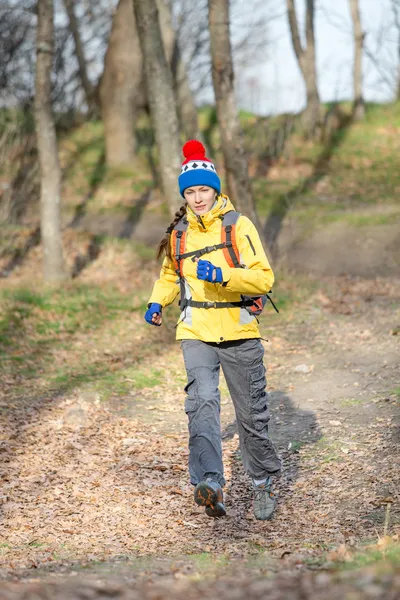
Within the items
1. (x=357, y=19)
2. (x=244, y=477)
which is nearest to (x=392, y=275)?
(x=244, y=477)

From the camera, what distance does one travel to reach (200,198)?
17.3 feet

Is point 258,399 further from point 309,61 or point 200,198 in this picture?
point 309,61

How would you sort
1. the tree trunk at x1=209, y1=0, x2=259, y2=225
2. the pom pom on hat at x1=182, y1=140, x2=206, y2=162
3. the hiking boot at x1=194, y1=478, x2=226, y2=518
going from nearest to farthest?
1. the hiking boot at x1=194, y1=478, x2=226, y2=518
2. the pom pom on hat at x1=182, y1=140, x2=206, y2=162
3. the tree trunk at x1=209, y1=0, x2=259, y2=225

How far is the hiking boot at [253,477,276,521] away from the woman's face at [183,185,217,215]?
2022mm

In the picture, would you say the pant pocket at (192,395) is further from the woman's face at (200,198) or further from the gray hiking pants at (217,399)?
the woman's face at (200,198)

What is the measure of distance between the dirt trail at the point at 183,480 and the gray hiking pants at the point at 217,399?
1.75 ft

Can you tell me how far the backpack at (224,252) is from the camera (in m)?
5.20

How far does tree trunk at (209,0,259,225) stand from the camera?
44.8 ft

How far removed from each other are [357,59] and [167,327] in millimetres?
18628

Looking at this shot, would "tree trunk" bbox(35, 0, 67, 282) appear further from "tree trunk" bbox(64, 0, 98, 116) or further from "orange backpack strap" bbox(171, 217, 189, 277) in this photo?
"tree trunk" bbox(64, 0, 98, 116)

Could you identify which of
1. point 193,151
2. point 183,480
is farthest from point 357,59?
point 183,480

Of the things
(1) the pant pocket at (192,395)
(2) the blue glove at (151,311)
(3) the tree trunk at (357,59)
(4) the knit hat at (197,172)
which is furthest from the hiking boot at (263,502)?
(3) the tree trunk at (357,59)

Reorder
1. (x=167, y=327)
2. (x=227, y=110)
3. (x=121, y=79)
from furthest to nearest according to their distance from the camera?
(x=121, y=79), (x=227, y=110), (x=167, y=327)

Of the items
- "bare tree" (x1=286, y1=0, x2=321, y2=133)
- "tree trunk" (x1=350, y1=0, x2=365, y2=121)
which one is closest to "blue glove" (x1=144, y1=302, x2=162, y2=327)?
"bare tree" (x1=286, y1=0, x2=321, y2=133)
